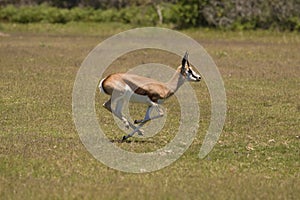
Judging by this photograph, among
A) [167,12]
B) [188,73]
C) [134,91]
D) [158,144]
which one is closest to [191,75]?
[188,73]

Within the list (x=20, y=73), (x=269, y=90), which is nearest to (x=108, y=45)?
(x=20, y=73)

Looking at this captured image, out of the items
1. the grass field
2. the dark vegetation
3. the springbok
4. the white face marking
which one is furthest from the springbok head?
the dark vegetation

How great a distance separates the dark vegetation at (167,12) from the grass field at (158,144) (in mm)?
19176

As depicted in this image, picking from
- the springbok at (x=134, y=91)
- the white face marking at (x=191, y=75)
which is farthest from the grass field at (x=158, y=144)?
the white face marking at (x=191, y=75)

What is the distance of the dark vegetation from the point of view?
4606 cm

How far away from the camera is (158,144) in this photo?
→ 12289 millimetres

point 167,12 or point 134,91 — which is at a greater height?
point 134,91

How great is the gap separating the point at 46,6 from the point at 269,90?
39.3 meters

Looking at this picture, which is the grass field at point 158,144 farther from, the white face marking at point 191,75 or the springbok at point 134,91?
the white face marking at point 191,75

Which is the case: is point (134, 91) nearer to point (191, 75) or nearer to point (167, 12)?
point (191, 75)

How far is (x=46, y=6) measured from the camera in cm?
5775

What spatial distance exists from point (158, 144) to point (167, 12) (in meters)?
40.8

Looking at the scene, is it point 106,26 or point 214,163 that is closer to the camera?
point 214,163

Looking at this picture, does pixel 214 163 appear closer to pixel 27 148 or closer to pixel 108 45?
pixel 27 148
